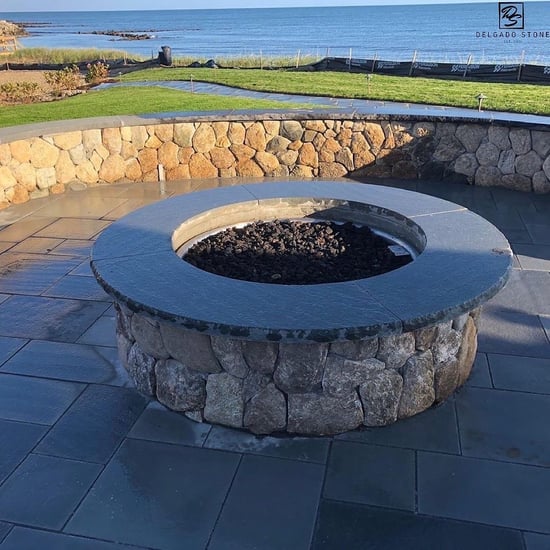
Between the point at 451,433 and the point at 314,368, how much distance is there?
2.67 feet

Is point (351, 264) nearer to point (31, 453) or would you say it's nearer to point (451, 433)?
point (451, 433)

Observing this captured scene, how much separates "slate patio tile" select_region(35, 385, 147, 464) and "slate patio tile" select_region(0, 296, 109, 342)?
78 cm

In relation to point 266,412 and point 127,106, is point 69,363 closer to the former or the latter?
point 266,412

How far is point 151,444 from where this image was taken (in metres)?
3.01

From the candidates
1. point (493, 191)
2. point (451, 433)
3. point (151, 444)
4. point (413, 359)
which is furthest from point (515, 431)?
point (493, 191)

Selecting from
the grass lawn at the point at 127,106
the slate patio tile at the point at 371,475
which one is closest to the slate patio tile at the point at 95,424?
A: the slate patio tile at the point at 371,475

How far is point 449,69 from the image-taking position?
1930 centimetres

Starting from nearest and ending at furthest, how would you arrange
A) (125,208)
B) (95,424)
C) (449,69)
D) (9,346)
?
1. (95,424)
2. (9,346)
3. (125,208)
4. (449,69)

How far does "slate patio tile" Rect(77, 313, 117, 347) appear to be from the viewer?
398 centimetres

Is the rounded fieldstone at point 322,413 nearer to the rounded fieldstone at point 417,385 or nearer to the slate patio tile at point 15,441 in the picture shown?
the rounded fieldstone at point 417,385

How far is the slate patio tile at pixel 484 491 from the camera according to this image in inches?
100

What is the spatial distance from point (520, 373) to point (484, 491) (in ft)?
3.64

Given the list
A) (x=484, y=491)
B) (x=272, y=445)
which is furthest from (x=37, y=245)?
A: (x=484, y=491)

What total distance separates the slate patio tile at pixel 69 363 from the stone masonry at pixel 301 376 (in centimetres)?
51
